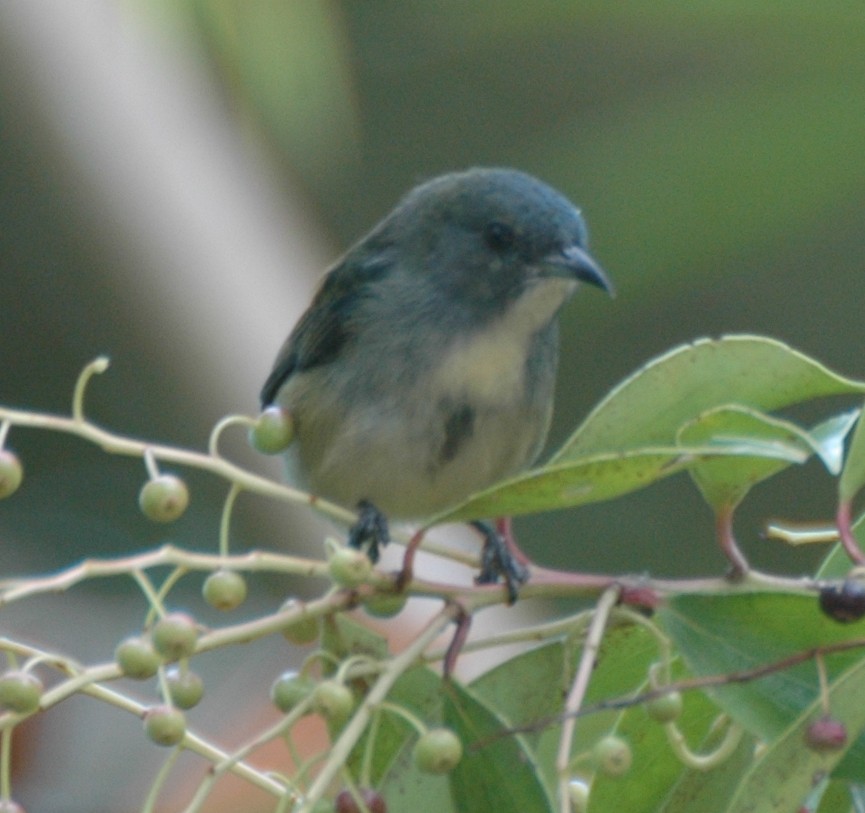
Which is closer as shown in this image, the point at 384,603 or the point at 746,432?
the point at 746,432

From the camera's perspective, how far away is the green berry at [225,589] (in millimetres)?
1826

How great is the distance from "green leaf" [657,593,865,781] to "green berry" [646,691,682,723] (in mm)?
48

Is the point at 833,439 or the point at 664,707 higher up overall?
the point at 833,439

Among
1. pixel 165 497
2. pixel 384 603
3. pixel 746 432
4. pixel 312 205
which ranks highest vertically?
pixel 165 497

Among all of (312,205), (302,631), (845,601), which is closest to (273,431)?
(302,631)

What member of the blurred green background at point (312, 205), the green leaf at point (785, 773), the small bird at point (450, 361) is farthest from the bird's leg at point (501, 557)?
the blurred green background at point (312, 205)

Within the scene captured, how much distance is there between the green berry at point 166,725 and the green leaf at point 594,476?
0.37 metres

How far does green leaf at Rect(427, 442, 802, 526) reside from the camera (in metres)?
1.74

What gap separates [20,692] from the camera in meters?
1.70

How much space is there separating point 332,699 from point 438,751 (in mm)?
122

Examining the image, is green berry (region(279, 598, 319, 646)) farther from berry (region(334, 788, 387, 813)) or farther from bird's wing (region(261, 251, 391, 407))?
bird's wing (region(261, 251, 391, 407))

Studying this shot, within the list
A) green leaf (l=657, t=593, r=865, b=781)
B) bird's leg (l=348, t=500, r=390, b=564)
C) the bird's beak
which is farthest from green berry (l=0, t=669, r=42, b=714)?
the bird's beak

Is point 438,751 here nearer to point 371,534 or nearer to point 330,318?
point 371,534

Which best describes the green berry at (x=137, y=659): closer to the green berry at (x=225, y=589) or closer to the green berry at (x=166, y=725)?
the green berry at (x=166, y=725)
